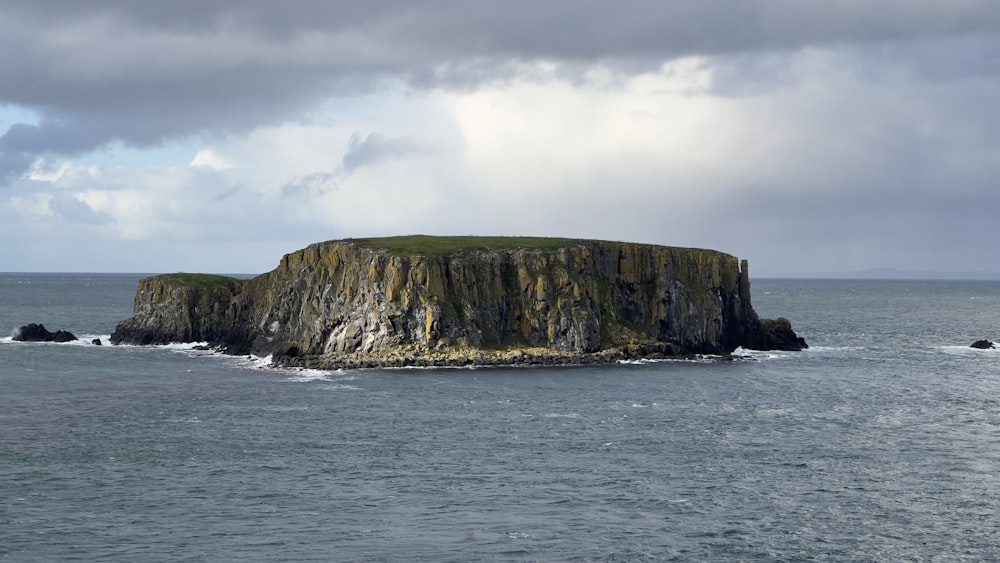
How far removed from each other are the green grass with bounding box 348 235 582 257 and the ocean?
25913 millimetres

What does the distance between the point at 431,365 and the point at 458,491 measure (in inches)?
2435

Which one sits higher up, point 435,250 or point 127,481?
point 435,250

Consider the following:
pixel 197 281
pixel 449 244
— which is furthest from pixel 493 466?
pixel 197 281

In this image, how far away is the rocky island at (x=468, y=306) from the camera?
129750mm

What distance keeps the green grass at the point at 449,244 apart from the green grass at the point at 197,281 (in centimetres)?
2720

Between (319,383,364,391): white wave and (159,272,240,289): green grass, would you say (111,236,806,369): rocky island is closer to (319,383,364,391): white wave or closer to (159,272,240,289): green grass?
(159,272,240,289): green grass

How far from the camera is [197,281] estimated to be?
518 ft

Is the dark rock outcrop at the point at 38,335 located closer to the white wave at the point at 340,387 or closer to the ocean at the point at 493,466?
the ocean at the point at 493,466

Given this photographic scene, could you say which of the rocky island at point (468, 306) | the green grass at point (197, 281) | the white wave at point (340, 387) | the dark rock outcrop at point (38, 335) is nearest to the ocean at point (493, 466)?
the white wave at point (340, 387)

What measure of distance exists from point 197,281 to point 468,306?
50106 millimetres

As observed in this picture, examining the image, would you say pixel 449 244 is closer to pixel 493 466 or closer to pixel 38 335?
pixel 38 335

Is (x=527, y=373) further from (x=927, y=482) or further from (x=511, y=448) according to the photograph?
(x=927, y=482)

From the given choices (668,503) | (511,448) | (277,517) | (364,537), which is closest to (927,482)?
(668,503)

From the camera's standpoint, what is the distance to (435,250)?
142 meters
